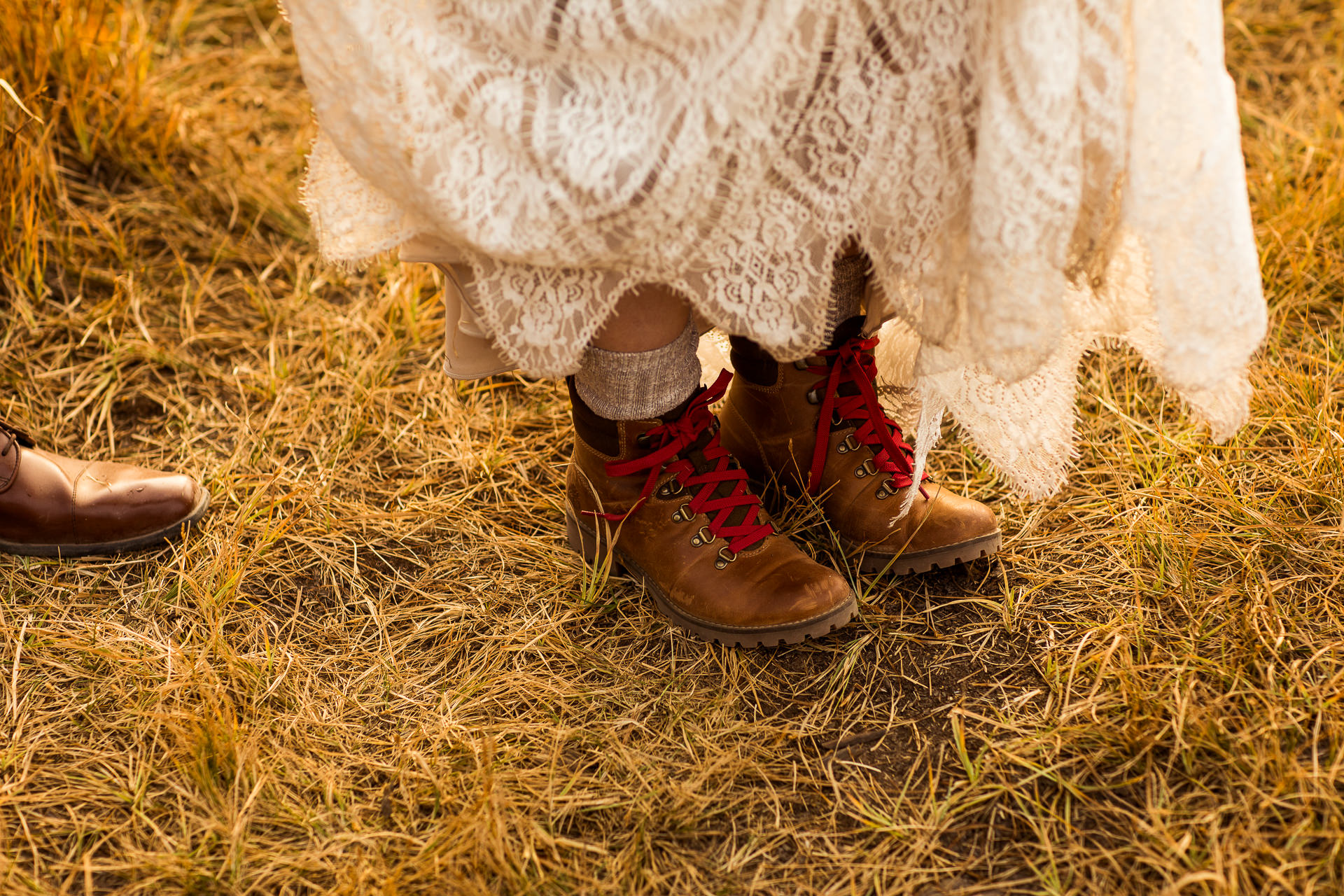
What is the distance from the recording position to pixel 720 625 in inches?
42.1

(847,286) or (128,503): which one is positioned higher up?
(847,286)

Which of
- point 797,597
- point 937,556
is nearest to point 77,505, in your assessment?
point 797,597

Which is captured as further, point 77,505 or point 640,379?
point 77,505

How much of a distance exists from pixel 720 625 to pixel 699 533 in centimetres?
11

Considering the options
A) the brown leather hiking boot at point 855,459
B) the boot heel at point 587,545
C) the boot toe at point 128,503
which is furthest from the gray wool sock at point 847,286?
the boot toe at point 128,503

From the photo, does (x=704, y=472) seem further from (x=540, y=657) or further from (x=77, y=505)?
(x=77, y=505)

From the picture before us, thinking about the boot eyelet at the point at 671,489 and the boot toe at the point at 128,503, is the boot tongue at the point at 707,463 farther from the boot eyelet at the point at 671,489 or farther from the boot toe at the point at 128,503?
the boot toe at the point at 128,503

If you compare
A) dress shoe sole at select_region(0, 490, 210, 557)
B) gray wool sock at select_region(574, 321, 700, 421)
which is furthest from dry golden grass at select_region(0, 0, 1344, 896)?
gray wool sock at select_region(574, 321, 700, 421)

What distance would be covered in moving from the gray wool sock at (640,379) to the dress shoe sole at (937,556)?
33cm

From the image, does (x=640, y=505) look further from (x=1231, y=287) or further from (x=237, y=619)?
(x=1231, y=287)

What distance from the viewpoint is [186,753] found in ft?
3.15

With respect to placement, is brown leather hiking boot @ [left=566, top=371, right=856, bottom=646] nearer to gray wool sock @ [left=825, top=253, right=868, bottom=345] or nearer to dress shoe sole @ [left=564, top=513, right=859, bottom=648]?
dress shoe sole @ [left=564, top=513, right=859, bottom=648]

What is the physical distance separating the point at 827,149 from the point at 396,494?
2.79ft

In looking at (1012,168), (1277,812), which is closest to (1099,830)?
(1277,812)
